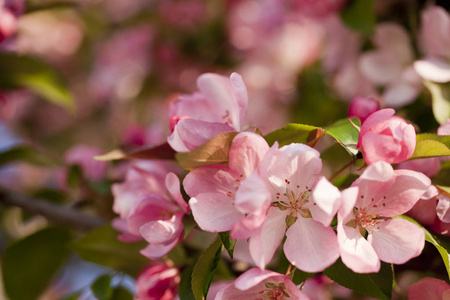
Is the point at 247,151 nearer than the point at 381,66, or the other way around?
the point at 247,151

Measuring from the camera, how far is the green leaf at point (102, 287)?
2.14 feet

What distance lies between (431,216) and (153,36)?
139 cm

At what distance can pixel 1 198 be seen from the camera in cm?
82

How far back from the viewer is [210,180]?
52cm

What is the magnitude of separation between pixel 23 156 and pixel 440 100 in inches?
28.8

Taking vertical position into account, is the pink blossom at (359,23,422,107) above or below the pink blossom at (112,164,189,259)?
above

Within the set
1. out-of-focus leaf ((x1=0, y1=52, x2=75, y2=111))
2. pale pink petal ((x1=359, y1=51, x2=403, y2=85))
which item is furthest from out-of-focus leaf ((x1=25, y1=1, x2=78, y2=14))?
pale pink petal ((x1=359, y1=51, x2=403, y2=85))

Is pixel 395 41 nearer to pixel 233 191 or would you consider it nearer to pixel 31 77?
pixel 233 191

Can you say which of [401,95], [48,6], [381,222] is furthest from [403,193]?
[48,6]

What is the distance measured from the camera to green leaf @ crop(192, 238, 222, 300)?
0.51 metres

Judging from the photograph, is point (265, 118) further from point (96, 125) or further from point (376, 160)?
point (96, 125)

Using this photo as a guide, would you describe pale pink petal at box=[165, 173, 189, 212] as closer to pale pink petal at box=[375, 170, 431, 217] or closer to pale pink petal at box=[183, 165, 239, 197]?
pale pink petal at box=[183, 165, 239, 197]

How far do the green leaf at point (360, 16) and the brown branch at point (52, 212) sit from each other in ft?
1.88

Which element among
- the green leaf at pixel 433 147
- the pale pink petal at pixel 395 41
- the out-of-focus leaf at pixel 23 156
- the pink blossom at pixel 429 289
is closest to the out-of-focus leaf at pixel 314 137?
the green leaf at pixel 433 147
